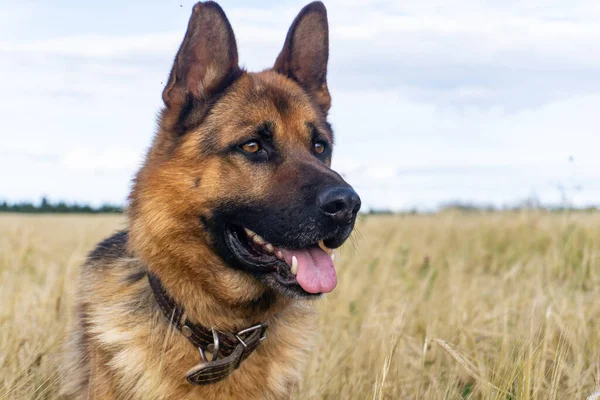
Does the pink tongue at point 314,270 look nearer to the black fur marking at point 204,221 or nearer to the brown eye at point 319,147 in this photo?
the black fur marking at point 204,221

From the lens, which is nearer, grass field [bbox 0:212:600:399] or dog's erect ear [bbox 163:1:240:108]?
dog's erect ear [bbox 163:1:240:108]

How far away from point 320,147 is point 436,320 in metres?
1.85

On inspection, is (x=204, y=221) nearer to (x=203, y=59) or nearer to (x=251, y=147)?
(x=251, y=147)

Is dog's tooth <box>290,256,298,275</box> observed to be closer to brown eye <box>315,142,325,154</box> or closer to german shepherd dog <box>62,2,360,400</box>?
german shepherd dog <box>62,2,360,400</box>

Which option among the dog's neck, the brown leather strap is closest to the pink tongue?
the dog's neck

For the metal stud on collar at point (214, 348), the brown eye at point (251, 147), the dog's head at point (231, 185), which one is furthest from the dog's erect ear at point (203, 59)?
the metal stud on collar at point (214, 348)

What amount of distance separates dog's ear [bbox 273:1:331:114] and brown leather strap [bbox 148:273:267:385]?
1.57 metres

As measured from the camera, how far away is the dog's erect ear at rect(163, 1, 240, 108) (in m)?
3.52

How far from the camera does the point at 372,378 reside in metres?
4.16

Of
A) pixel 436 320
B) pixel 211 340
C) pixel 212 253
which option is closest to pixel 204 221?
pixel 212 253

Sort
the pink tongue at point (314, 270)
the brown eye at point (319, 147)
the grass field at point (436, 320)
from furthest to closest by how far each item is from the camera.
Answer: the brown eye at point (319, 147), the grass field at point (436, 320), the pink tongue at point (314, 270)

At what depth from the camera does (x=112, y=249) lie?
12.5ft

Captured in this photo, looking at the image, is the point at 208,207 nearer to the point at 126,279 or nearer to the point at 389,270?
the point at 126,279

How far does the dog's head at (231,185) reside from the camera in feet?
10.8
